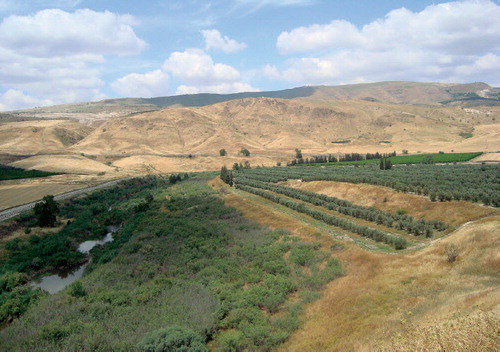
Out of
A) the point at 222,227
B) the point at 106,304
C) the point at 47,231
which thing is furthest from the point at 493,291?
the point at 47,231

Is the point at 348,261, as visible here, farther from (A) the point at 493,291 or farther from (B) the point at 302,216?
(B) the point at 302,216

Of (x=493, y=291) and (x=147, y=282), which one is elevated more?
(x=493, y=291)

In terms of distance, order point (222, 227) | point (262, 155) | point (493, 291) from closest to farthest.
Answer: point (493, 291) → point (222, 227) → point (262, 155)

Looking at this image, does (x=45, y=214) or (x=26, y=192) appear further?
(x=26, y=192)

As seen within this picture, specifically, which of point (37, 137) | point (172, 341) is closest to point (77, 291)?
point (172, 341)

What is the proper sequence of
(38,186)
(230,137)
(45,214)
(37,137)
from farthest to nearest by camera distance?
(230,137) → (37,137) → (38,186) → (45,214)

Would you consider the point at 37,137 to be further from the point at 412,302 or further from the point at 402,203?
the point at 412,302

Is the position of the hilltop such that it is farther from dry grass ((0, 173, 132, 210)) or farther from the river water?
the river water
